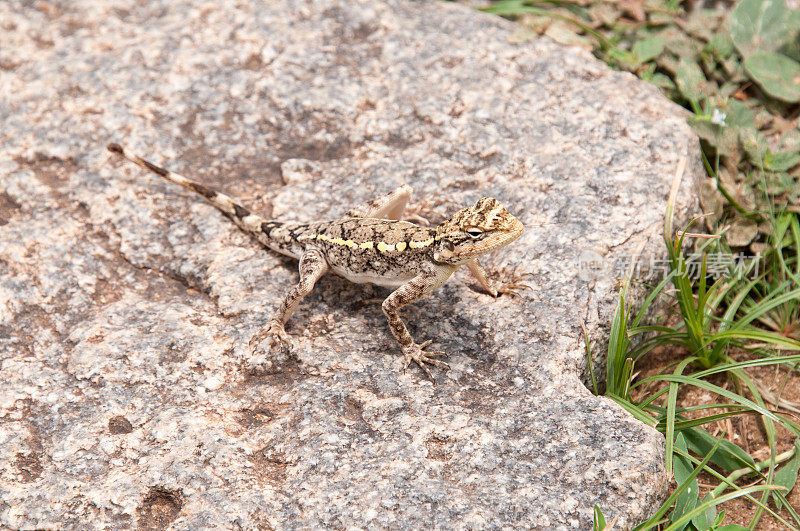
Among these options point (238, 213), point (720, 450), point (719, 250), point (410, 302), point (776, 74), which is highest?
point (776, 74)

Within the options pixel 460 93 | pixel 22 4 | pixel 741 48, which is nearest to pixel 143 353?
pixel 460 93

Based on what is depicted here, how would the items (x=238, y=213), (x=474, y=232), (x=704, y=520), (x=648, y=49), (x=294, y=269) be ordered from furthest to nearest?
(x=648, y=49) < (x=238, y=213) < (x=294, y=269) < (x=474, y=232) < (x=704, y=520)

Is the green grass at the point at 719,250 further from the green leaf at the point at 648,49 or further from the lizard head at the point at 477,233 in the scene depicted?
the lizard head at the point at 477,233

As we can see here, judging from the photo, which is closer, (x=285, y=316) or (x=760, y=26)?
(x=285, y=316)

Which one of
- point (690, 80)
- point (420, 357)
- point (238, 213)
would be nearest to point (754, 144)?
point (690, 80)

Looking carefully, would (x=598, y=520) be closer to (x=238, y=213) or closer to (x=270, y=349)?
(x=270, y=349)

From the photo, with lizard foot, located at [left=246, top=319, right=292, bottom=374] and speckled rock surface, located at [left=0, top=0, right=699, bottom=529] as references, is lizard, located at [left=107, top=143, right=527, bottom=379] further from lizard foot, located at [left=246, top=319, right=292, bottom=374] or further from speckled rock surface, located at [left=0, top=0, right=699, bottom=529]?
speckled rock surface, located at [left=0, top=0, right=699, bottom=529]

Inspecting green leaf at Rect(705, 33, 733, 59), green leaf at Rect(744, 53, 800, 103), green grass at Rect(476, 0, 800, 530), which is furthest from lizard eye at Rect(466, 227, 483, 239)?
green leaf at Rect(705, 33, 733, 59)
